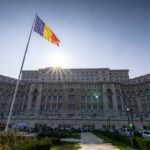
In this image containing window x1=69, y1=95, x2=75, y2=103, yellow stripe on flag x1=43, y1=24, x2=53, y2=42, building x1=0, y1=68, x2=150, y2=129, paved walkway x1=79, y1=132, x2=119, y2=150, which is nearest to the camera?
paved walkway x1=79, y1=132, x2=119, y2=150

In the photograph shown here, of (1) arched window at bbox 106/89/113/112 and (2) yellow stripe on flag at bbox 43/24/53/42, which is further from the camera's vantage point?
(1) arched window at bbox 106/89/113/112

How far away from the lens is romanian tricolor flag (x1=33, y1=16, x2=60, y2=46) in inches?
635

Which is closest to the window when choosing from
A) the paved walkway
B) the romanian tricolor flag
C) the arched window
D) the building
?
the building

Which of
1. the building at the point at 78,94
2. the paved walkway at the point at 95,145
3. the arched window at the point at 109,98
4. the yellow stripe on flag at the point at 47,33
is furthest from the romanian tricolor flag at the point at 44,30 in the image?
the arched window at the point at 109,98

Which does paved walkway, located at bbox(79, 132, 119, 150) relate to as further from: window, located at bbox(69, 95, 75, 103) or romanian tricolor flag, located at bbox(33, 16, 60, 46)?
window, located at bbox(69, 95, 75, 103)

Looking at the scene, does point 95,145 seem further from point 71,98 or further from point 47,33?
point 71,98

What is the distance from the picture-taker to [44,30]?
17016 mm

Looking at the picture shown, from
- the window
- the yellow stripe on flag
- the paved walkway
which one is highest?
the yellow stripe on flag

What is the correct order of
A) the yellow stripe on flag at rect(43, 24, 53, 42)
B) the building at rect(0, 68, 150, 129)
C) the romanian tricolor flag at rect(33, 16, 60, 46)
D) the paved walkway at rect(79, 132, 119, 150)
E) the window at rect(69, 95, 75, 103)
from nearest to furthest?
the paved walkway at rect(79, 132, 119, 150) < the romanian tricolor flag at rect(33, 16, 60, 46) < the yellow stripe on flag at rect(43, 24, 53, 42) < the building at rect(0, 68, 150, 129) < the window at rect(69, 95, 75, 103)

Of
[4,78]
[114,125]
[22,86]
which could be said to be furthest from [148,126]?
[4,78]

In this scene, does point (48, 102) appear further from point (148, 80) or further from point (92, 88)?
point (148, 80)

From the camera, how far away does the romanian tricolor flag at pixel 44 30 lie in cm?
1612

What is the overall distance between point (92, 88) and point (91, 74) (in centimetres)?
1225

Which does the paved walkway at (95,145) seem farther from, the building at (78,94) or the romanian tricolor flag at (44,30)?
the building at (78,94)
